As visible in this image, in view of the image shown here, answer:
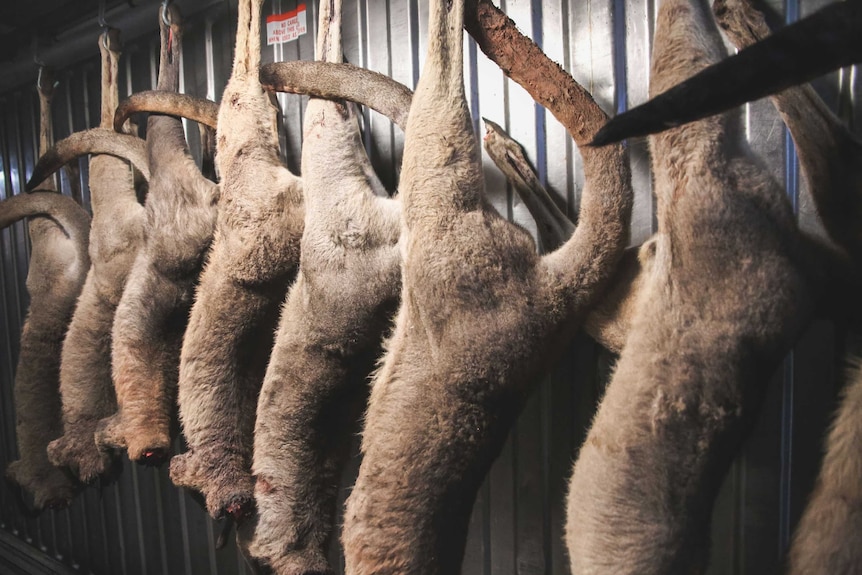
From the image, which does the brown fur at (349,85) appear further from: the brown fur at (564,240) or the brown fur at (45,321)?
the brown fur at (45,321)

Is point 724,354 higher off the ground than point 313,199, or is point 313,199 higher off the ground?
point 313,199

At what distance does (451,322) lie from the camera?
1.78m

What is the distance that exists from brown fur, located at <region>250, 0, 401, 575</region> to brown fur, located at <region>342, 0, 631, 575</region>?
0.26 metres

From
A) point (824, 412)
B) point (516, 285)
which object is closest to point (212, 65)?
point (516, 285)

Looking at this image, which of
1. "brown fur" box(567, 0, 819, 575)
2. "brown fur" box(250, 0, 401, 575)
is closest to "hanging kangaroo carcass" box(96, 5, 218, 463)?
"brown fur" box(250, 0, 401, 575)

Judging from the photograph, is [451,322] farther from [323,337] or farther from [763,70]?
[763,70]

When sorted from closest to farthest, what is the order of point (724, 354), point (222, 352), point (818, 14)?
point (818, 14), point (724, 354), point (222, 352)

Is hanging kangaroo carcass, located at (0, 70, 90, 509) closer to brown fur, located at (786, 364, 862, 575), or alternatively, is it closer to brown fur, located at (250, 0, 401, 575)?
brown fur, located at (250, 0, 401, 575)

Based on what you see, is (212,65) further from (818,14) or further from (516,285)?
(818,14)

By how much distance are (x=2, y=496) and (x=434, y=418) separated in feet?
18.6

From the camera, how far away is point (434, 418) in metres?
1.83

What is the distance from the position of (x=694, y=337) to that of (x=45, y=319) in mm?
3925

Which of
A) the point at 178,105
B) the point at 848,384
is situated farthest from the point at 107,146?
the point at 848,384

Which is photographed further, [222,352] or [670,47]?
[222,352]
